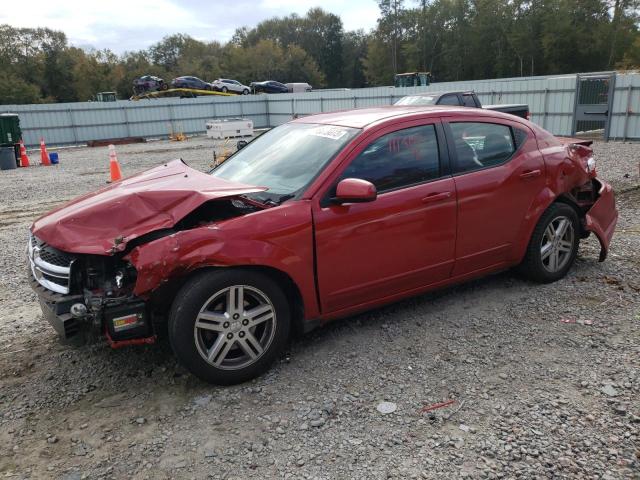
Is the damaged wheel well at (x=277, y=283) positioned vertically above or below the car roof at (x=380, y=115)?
below

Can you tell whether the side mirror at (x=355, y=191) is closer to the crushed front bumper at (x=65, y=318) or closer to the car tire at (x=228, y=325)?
the car tire at (x=228, y=325)

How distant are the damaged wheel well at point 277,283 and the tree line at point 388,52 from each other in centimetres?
5685

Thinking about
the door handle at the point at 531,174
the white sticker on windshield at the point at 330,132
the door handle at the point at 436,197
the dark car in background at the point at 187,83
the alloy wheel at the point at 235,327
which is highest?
the dark car in background at the point at 187,83

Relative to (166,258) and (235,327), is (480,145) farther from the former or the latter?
(166,258)

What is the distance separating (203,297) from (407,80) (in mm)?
36868

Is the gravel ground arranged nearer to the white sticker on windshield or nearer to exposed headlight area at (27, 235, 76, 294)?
exposed headlight area at (27, 235, 76, 294)

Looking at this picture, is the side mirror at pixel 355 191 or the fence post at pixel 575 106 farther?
the fence post at pixel 575 106

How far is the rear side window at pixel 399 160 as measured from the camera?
12.2ft

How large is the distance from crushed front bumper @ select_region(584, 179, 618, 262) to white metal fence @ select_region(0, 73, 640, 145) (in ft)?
46.0

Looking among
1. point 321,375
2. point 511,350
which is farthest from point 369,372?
point 511,350

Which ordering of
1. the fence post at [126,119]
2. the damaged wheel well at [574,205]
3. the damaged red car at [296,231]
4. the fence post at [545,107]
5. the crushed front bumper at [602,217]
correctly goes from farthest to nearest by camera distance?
the fence post at [126,119]
the fence post at [545,107]
the crushed front bumper at [602,217]
the damaged wheel well at [574,205]
the damaged red car at [296,231]

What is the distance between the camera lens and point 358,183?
11.1 feet

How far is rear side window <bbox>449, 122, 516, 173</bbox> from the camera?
4121 mm

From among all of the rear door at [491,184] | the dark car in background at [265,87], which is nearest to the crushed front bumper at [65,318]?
the rear door at [491,184]
